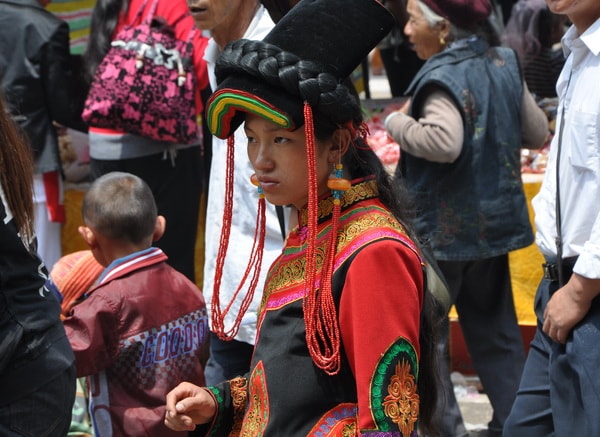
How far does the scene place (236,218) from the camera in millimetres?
3260

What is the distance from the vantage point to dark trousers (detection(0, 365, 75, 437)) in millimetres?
2453

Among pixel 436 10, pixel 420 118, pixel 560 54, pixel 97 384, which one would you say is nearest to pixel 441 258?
pixel 420 118

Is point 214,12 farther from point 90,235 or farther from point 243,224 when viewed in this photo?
point 90,235

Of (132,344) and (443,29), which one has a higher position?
(443,29)

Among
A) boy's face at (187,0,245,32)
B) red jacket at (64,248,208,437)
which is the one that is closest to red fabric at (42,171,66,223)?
red jacket at (64,248,208,437)

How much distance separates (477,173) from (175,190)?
A: 1460 mm

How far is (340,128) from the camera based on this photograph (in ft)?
7.32

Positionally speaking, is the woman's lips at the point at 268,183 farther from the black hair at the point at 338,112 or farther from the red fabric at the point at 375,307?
the red fabric at the point at 375,307

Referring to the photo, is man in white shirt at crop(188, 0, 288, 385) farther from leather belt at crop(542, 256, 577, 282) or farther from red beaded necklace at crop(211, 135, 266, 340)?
leather belt at crop(542, 256, 577, 282)

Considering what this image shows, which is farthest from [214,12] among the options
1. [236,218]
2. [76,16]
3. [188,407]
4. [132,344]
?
[76,16]

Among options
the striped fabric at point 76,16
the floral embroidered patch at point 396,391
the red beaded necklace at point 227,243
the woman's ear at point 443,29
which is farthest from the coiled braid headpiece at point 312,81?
the striped fabric at point 76,16

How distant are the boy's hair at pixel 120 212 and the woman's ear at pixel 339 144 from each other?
4.36 ft

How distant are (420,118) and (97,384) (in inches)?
65.8

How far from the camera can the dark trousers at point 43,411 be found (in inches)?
96.6
